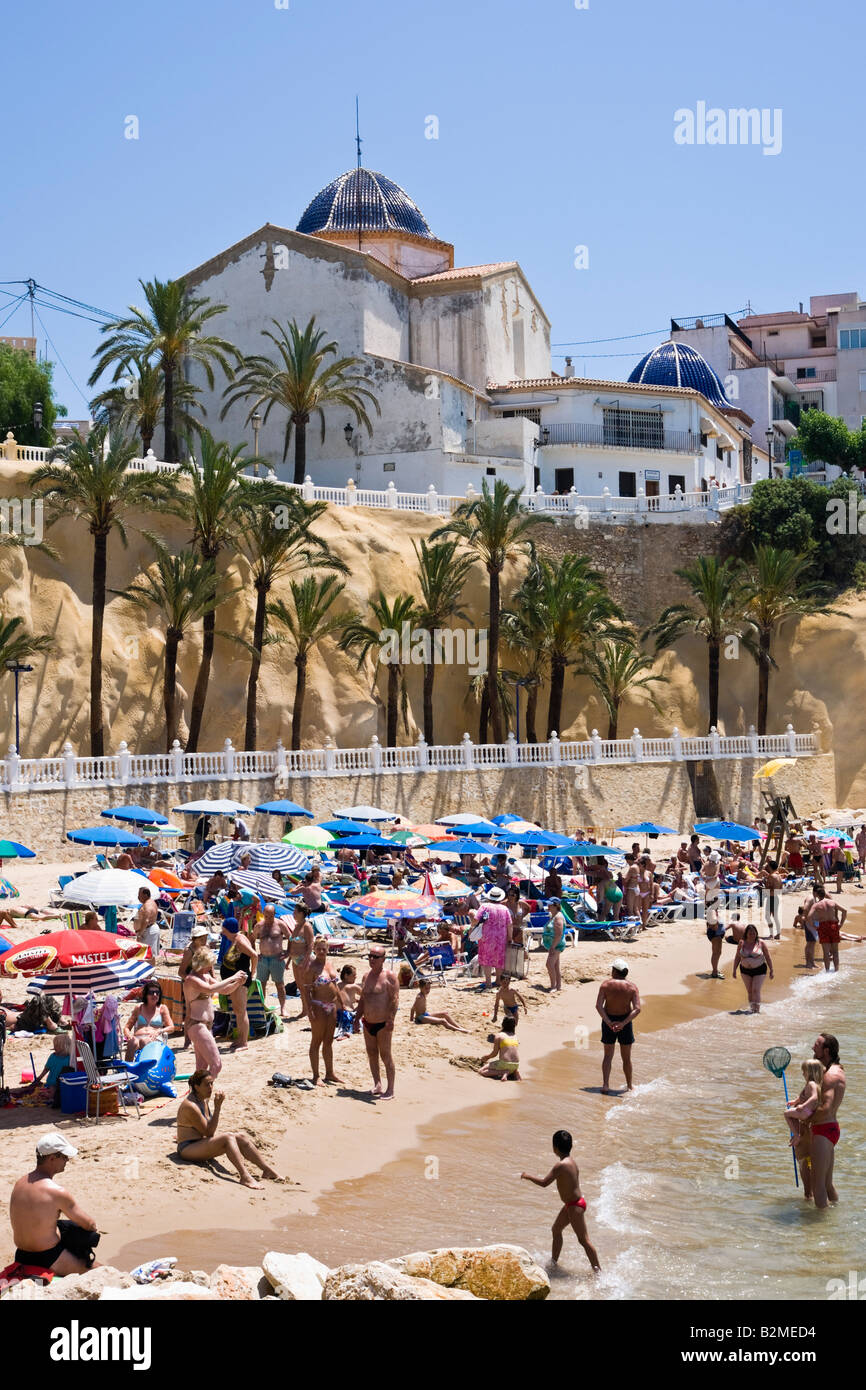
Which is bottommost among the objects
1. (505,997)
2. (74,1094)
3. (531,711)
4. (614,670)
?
(505,997)

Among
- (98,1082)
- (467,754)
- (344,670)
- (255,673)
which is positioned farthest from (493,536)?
(98,1082)

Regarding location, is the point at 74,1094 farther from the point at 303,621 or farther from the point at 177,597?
Result: the point at 303,621

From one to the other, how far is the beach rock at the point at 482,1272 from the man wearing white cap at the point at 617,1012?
18.4 feet

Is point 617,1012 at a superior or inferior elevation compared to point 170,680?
inferior

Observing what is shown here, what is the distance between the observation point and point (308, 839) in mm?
23828

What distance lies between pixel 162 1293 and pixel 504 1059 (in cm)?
859

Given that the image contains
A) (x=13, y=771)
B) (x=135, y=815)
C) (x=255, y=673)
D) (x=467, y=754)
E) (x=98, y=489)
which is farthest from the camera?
(x=255, y=673)

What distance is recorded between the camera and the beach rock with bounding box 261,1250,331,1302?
834 centimetres

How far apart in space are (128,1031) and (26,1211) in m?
6.70

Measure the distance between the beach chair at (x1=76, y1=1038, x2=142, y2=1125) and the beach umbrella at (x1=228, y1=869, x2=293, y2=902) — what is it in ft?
19.9

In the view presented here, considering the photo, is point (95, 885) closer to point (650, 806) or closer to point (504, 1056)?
point (504, 1056)

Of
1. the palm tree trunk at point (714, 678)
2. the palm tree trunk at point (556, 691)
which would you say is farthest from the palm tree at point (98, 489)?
the palm tree trunk at point (714, 678)

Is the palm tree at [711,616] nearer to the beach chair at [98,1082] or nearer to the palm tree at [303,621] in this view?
the palm tree at [303,621]

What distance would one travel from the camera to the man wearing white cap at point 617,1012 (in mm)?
14891
